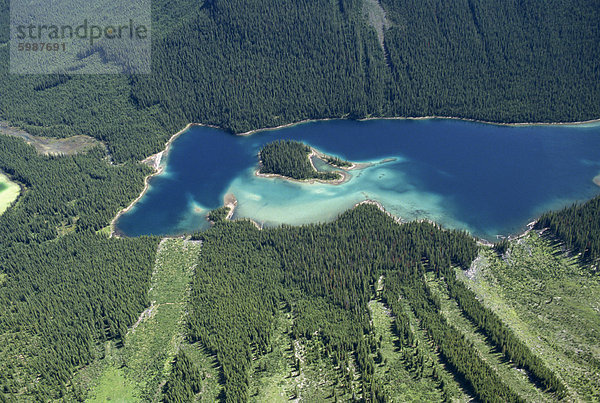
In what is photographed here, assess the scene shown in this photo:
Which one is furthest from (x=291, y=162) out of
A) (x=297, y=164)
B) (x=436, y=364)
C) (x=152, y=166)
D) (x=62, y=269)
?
(x=436, y=364)

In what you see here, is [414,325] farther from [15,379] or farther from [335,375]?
[15,379]

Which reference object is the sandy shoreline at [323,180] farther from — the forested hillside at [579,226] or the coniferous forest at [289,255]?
the forested hillside at [579,226]

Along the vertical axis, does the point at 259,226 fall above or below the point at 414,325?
above

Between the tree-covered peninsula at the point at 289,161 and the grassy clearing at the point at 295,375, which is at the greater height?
the tree-covered peninsula at the point at 289,161

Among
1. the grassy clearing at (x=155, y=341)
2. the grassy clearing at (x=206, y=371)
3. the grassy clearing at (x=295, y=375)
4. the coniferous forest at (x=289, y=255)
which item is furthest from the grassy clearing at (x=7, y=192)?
the grassy clearing at (x=295, y=375)

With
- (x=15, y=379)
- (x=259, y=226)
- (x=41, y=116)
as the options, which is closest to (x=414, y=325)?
(x=259, y=226)

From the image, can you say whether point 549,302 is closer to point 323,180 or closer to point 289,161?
point 323,180
